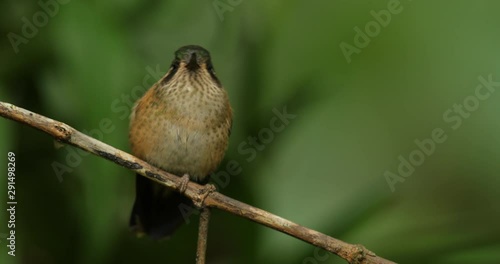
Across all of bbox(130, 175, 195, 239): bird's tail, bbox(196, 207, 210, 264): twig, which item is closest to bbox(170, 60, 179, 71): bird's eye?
bbox(130, 175, 195, 239): bird's tail
